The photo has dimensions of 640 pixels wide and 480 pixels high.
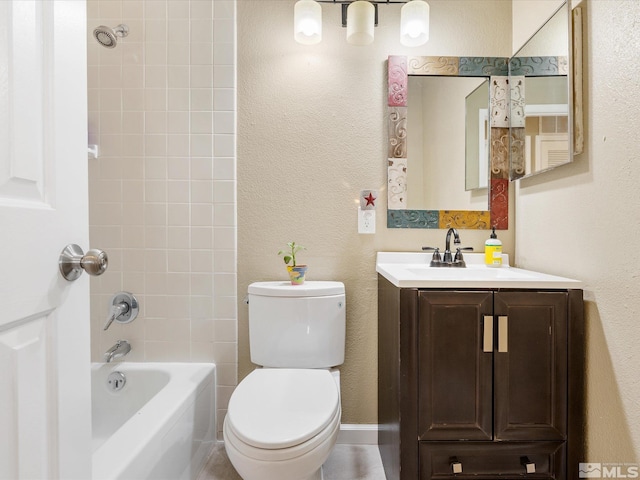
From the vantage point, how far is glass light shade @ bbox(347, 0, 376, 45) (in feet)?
5.35

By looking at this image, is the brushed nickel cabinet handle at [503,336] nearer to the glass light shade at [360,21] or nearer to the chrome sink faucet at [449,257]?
the chrome sink faucet at [449,257]

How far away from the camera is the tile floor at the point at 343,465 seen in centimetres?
155

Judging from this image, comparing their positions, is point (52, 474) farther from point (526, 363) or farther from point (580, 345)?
point (580, 345)

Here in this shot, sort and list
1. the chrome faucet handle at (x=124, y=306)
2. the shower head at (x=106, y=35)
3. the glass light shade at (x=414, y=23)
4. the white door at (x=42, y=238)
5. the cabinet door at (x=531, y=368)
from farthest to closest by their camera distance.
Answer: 1. the chrome faucet handle at (x=124, y=306)
2. the glass light shade at (x=414, y=23)
3. the shower head at (x=106, y=35)
4. the cabinet door at (x=531, y=368)
5. the white door at (x=42, y=238)

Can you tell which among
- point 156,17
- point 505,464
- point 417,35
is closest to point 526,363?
point 505,464

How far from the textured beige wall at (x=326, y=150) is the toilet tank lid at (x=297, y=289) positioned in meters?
0.16

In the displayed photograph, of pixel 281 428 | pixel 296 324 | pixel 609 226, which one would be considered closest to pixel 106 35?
pixel 296 324

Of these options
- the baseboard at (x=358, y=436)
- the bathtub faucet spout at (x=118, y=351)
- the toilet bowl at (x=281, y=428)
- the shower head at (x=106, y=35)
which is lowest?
the baseboard at (x=358, y=436)

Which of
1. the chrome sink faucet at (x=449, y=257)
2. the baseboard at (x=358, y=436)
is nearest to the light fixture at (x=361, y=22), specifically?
the chrome sink faucet at (x=449, y=257)

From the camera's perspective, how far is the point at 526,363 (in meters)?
1.22

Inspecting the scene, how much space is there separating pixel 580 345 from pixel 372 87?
Answer: 54.1 inches

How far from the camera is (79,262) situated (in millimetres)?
632

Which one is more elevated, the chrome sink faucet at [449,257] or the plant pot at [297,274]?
the chrome sink faucet at [449,257]

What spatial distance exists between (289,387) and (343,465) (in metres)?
0.58
